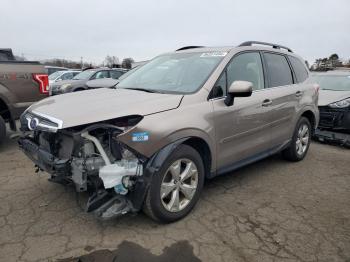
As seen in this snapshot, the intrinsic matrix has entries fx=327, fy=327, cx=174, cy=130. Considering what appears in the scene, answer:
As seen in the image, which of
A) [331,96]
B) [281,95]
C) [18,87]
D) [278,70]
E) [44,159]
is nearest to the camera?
[44,159]

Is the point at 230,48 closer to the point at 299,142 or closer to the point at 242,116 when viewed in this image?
the point at 242,116

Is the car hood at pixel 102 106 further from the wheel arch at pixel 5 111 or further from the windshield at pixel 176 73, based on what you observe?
the wheel arch at pixel 5 111

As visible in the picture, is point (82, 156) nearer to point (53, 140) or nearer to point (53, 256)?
point (53, 140)

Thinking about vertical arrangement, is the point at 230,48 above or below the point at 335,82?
above

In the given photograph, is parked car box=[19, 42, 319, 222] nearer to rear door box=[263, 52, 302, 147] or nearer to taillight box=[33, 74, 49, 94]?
rear door box=[263, 52, 302, 147]

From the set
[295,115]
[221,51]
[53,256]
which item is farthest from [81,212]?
[295,115]

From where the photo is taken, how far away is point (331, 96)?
741 cm

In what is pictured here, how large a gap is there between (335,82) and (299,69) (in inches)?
146

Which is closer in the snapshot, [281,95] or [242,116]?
[242,116]

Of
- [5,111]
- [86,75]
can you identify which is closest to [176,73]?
[5,111]

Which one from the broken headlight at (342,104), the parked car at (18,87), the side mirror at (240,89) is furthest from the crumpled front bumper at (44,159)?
the broken headlight at (342,104)

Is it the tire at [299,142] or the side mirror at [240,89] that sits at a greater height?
the side mirror at [240,89]

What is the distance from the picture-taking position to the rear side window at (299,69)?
5176 mm

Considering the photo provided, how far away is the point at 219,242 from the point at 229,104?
148 cm
